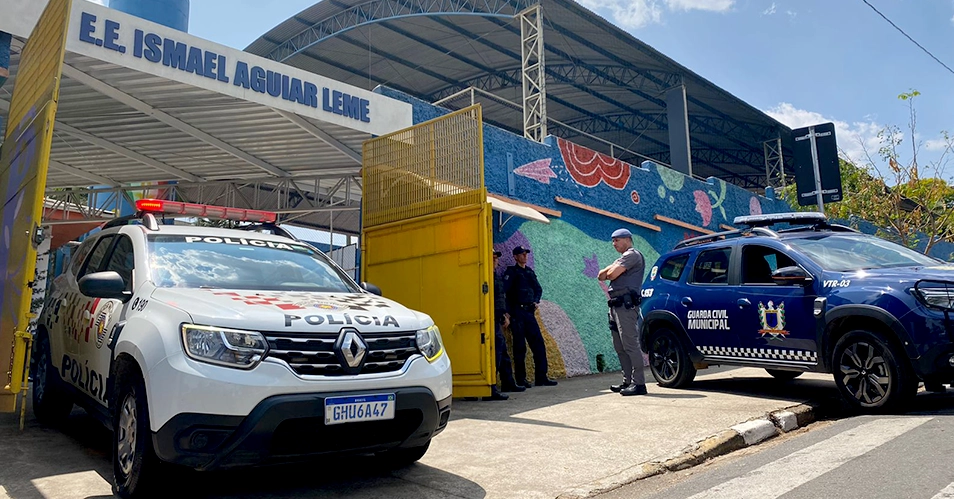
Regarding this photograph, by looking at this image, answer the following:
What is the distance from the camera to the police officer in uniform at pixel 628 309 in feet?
24.5

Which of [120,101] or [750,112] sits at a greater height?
[750,112]

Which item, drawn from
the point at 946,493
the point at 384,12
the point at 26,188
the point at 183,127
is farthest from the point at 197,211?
the point at 384,12

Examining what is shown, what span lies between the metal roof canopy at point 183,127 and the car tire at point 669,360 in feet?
14.9

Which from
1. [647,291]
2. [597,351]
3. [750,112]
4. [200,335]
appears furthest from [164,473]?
[750,112]

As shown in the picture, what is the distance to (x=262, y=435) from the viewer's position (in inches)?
132

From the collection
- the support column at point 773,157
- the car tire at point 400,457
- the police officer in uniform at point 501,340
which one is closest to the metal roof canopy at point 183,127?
the police officer in uniform at point 501,340

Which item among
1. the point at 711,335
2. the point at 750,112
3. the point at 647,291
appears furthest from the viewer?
the point at 750,112

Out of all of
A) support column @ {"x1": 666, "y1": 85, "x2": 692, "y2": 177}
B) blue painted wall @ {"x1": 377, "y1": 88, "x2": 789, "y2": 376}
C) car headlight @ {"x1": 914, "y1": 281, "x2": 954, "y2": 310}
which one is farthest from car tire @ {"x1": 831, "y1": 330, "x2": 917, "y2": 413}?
support column @ {"x1": 666, "y1": 85, "x2": 692, "y2": 177}

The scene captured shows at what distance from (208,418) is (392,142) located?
19.4 ft

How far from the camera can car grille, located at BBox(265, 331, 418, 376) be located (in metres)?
3.52

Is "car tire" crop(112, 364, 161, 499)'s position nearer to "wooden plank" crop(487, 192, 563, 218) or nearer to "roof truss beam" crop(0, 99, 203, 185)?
"wooden plank" crop(487, 192, 563, 218)

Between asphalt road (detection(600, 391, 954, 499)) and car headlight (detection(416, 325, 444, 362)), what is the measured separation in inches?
49.5

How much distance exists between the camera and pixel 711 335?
742cm

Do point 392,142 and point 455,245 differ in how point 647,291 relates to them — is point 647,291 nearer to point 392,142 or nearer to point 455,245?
point 455,245
